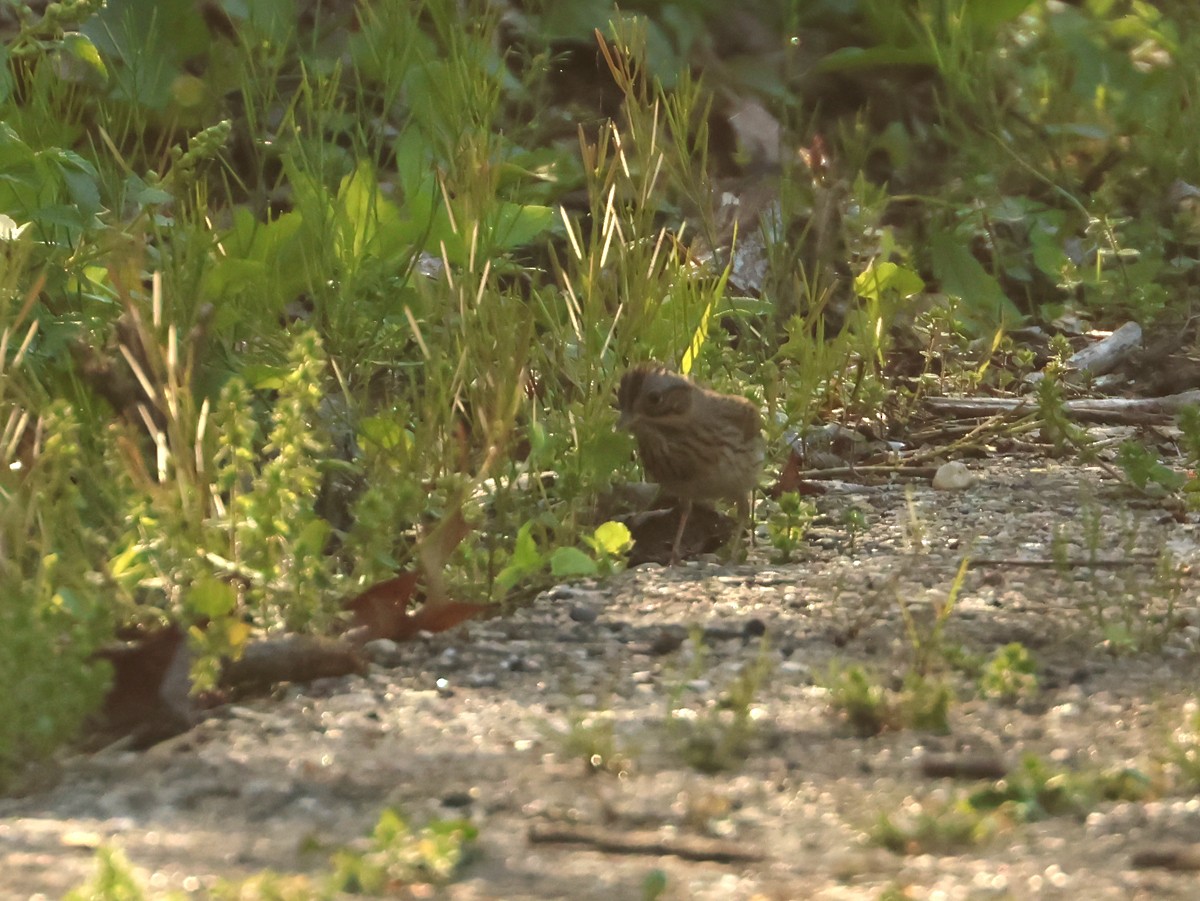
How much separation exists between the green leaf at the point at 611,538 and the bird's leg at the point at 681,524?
266 mm

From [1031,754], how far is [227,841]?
1054mm

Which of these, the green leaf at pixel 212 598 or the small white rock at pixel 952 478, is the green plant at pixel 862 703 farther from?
the small white rock at pixel 952 478

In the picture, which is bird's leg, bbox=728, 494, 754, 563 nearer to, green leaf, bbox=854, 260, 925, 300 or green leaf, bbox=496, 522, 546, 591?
green leaf, bbox=496, 522, 546, 591

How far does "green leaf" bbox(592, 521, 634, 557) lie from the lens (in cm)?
361

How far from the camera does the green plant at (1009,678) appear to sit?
105 inches

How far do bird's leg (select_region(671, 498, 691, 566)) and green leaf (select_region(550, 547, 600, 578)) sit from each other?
1.45 feet

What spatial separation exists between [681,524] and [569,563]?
681 mm

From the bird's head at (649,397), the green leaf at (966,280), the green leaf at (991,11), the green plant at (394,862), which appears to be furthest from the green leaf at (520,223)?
the green leaf at (991,11)

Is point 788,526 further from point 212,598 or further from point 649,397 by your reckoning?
point 212,598

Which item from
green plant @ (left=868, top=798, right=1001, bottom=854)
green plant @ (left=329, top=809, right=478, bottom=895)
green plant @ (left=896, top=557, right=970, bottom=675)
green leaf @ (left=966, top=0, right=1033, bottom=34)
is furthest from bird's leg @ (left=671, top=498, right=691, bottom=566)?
green leaf @ (left=966, top=0, right=1033, bottom=34)

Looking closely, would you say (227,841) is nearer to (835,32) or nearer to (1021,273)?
(1021,273)

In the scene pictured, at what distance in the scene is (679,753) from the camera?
2426mm

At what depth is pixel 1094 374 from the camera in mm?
5672

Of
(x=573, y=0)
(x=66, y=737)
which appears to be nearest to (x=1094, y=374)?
(x=573, y=0)
